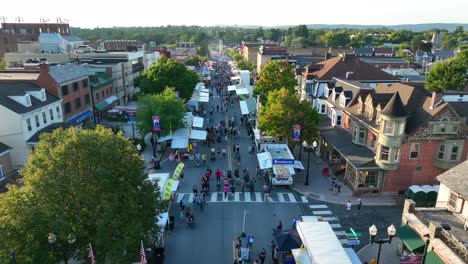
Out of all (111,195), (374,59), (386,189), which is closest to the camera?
(111,195)

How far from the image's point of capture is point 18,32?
10588 centimetres

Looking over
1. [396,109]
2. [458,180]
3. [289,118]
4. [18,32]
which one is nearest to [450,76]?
[396,109]

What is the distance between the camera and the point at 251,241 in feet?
75.7

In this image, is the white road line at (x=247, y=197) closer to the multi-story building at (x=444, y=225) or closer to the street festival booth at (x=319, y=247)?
the street festival booth at (x=319, y=247)

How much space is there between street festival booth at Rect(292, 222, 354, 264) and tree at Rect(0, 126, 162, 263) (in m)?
8.74

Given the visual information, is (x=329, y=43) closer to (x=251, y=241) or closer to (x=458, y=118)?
(x=458, y=118)

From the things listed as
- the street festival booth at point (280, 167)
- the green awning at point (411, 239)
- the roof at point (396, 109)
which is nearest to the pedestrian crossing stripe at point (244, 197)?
the street festival booth at point (280, 167)

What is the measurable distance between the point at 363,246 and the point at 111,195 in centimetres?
1767

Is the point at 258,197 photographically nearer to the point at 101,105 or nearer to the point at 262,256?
the point at 262,256

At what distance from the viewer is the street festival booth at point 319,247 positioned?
17.8 m

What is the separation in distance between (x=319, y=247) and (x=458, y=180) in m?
10.8

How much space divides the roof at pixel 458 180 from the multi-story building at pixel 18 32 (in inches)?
4590

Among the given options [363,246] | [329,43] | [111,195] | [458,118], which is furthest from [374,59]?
[329,43]

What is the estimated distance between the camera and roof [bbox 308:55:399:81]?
1975 inches
